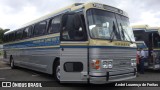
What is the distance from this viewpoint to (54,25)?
36.6ft

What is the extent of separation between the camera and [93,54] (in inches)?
328

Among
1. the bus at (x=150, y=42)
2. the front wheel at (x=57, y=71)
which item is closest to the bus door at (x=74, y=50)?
the front wheel at (x=57, y=71)

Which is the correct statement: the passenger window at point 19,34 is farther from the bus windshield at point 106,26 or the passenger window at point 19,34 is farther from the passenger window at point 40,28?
the bus windshield at point 106,26

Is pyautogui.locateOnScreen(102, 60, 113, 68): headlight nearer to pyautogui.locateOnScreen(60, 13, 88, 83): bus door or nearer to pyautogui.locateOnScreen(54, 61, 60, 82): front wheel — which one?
pyautogui.locateOnScreen(60, 13, 88, 83): bus door

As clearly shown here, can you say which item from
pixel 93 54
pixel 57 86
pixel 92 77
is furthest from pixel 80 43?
pixel 57 86

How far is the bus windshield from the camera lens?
8578mm

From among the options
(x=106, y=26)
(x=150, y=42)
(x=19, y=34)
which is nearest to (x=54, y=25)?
(x=106, y=26)

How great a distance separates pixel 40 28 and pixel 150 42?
26.6 feet

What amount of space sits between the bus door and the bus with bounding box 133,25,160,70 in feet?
29.4

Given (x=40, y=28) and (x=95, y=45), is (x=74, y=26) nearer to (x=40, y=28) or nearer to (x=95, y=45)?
(x=95, y=45)

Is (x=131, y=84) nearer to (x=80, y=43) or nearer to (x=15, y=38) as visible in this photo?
(x=80, y=43)

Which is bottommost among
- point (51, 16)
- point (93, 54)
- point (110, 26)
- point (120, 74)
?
point (120, 74)

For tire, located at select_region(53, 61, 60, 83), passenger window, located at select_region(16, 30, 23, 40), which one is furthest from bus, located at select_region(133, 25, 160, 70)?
passenger window, located at select_region(16, 30, 23, 40)

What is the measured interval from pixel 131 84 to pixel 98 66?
9.69 feet
